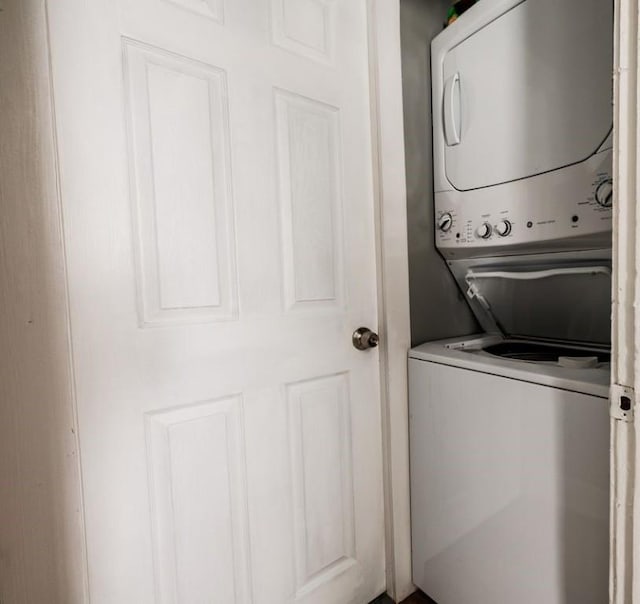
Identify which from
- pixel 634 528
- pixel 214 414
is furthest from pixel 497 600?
pixel 214 414

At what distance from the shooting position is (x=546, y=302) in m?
1.28

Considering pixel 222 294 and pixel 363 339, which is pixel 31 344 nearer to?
pixel 222 294

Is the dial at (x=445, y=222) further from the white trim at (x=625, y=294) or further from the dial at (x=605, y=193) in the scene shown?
the white trim at (x=625, y=294)

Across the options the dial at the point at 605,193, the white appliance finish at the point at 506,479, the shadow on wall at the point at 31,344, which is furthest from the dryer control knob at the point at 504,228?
the shadow on wall at the point at 31,344

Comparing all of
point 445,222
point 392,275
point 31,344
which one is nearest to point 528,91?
point 445,222

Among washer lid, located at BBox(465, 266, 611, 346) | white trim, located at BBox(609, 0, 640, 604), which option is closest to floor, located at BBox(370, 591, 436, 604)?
white trim, located at BBox(609, 0, 640, 604)

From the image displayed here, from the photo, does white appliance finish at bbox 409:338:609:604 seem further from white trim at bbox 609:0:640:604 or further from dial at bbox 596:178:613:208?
dial at bbox 596:178:613:208

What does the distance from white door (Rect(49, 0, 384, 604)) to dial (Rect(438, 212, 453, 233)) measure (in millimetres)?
270

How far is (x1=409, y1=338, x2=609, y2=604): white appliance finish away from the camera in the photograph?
842 millimetres

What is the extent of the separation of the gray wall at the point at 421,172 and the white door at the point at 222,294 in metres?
0.16

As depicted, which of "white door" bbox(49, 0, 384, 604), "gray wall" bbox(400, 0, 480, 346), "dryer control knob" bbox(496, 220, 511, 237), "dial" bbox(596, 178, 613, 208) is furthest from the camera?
"gray wall" bbox(400, 0, 480, 346)

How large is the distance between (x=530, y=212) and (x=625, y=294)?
496 mm

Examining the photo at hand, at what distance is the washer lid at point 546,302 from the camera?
114cm

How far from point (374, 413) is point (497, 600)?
0.59m
